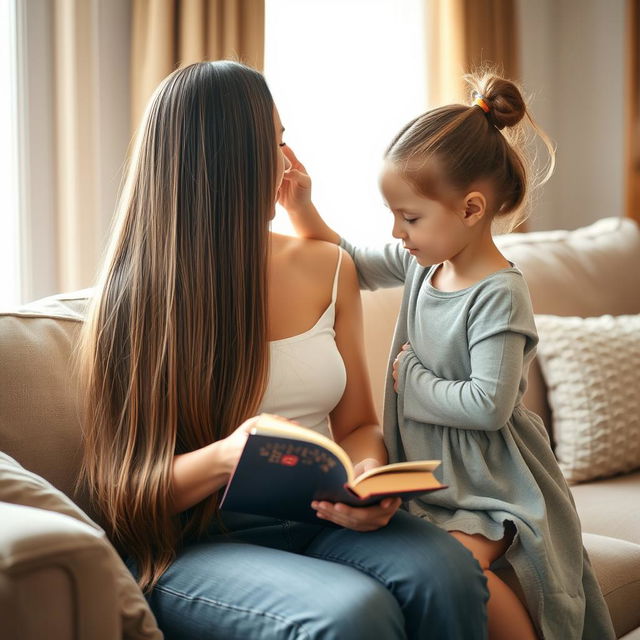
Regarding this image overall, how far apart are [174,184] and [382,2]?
6.78 feet

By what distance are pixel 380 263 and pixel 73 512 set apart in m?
0.85

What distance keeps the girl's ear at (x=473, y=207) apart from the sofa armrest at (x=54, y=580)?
2.75 ft

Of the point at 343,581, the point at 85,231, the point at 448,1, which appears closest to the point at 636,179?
the point at 448,1

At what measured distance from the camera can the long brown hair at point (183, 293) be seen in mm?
1389

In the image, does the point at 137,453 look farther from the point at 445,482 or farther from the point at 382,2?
the point at 382,2

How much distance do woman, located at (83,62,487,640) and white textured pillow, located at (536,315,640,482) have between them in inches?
31.3

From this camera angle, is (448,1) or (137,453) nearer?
(137,453)

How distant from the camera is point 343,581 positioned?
1174 mm

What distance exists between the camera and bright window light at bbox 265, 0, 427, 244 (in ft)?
9.52

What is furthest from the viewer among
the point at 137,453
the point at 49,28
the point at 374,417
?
the point at 49,28

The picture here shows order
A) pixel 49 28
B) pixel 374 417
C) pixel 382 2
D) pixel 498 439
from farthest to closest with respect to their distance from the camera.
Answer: pixel 382 2 → pixel 49 28 → pixel 374 417 → pixel 498 439

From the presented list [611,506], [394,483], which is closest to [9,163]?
[394,483]

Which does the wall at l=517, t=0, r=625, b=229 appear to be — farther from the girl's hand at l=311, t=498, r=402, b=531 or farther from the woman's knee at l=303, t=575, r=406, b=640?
the woman's knee at l=303, t=575, r=406, b=640

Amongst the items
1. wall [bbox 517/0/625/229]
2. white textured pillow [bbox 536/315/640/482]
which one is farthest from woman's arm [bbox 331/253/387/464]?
wall [bbox 517/0/625/229]
